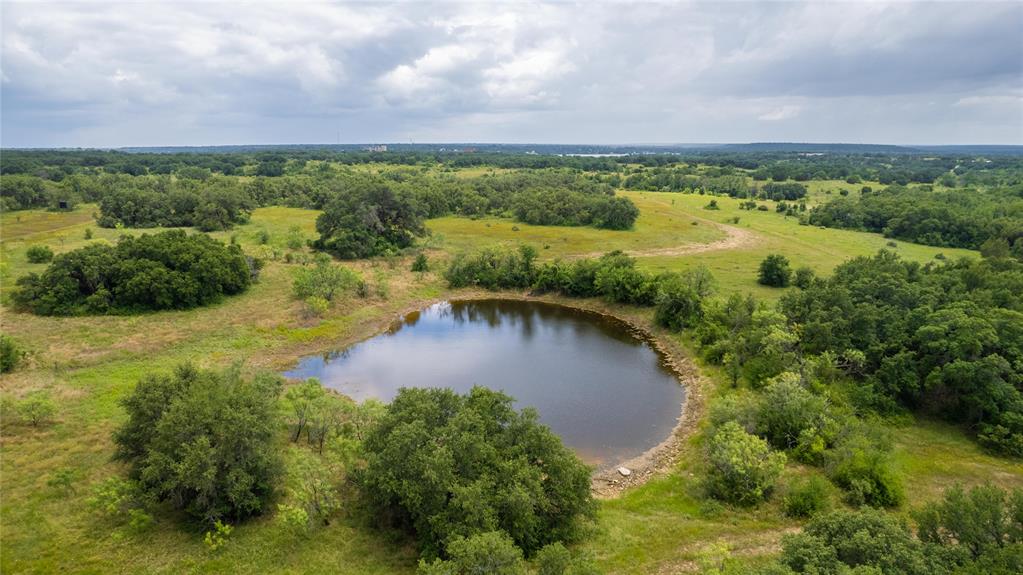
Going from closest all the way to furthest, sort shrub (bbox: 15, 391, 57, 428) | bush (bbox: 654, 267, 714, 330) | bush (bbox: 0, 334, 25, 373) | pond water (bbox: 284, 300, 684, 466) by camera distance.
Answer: shrub (bbox: 15, 391, 57, 428), pond water (bbox: 284, 300, 684, 466), bush (bbox: 0, 334, 25, 373), bush (bbox: 654, 267, 714, 330)

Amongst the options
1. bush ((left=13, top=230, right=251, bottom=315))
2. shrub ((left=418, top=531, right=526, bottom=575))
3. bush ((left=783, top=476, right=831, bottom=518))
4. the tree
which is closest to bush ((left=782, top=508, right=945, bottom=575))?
bush ((left=783, top=476, right=831, bottom=518))

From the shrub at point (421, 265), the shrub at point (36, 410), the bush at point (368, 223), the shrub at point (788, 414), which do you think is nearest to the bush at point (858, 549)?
the shrub at point (788, 414)

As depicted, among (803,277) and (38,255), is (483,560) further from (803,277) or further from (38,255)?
(38,255)

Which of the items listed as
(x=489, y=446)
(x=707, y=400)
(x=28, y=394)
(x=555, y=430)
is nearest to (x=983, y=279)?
(x=707, y=400)

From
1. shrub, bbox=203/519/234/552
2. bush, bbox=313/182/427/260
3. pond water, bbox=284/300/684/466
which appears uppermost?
bush, bbox=313/182/427/260

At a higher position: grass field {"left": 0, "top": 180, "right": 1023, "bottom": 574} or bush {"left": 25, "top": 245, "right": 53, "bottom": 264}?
bush {"left": 25, "top": 245, "right": 53, "bottom": 264}

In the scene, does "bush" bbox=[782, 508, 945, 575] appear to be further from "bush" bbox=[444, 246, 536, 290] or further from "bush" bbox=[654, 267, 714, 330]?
"bush" bbox=[444, 246, 536, 290]

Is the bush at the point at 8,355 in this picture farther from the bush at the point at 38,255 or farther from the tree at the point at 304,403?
the bush at the point at 38,255
